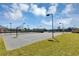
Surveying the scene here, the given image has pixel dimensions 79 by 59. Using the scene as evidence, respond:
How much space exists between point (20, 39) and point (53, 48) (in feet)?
1.71

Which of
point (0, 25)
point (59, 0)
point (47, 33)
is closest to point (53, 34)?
point (47, 33)

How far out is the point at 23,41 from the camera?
Result: 3.19 metres

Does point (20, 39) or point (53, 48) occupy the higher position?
point (20, 39)

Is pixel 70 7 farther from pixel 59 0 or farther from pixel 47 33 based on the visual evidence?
pixel 47 33

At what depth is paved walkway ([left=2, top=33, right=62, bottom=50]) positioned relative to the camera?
316 cm

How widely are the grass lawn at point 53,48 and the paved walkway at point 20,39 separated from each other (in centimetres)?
6

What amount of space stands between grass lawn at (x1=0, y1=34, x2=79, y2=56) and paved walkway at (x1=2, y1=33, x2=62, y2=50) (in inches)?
2.4

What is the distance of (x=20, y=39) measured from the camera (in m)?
3.19

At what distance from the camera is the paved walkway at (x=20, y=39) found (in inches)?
124

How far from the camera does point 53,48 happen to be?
315 centimetres

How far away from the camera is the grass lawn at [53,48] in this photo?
3111 mm

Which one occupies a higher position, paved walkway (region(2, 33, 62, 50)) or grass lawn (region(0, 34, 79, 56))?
paved walkway (region(2, 33, 62, 50))

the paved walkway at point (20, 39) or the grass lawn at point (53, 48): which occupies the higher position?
the paved walkway at point (20, 39)

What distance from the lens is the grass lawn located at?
122 inches
